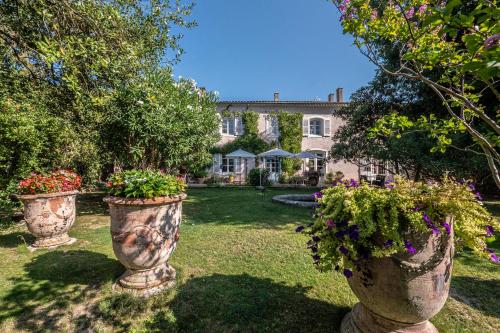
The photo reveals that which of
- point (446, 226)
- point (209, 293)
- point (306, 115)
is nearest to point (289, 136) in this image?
point (306, 115)

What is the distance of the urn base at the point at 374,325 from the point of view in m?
2.06

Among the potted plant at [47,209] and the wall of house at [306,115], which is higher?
the wall of house at [306,115]

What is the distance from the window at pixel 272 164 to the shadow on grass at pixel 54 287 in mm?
15627

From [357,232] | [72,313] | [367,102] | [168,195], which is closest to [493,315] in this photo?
[357,232]

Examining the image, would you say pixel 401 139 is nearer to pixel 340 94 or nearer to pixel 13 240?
pixel 13 240

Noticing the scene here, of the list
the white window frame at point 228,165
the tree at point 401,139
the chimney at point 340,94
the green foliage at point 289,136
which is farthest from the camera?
the chimney at point 340,94

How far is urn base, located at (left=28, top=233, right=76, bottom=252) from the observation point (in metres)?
4.56

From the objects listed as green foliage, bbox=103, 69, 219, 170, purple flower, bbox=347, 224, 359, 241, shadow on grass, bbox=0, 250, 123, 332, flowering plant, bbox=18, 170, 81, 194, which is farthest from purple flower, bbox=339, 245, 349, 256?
flowering plant, bbox=18, 170, 81, 194

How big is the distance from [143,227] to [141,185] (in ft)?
1.75

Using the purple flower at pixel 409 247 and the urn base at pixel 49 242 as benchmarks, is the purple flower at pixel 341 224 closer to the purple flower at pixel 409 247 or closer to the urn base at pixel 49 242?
the purple flower at pixel 409 247

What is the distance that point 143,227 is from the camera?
296 centimetres

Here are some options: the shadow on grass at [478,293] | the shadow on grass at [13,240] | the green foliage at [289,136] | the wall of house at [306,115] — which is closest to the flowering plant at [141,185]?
the shadow on grass at [13,240]

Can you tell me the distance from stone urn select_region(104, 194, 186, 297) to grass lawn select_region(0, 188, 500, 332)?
224 millimetres

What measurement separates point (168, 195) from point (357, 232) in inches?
92.7
